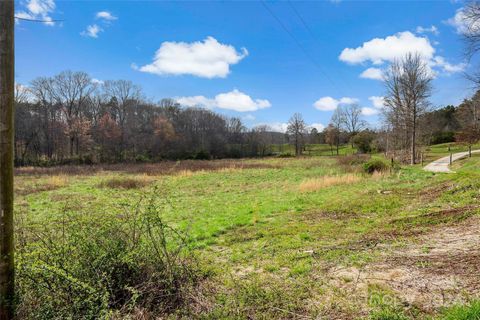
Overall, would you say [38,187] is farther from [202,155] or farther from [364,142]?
[364,142]

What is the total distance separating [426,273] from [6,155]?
5.13m

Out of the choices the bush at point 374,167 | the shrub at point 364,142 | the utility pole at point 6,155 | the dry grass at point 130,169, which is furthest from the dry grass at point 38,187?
the shrub at point 364,142

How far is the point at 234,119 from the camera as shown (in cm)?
7769

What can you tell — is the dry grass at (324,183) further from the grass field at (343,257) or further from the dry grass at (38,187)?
the dry grass at (38,187)

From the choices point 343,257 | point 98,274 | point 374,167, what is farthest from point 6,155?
point 374,167

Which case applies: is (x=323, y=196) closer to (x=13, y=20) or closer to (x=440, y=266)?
(x=440, y=266)

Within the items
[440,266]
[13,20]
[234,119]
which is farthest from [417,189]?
[234,119]

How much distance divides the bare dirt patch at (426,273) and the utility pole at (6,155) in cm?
380

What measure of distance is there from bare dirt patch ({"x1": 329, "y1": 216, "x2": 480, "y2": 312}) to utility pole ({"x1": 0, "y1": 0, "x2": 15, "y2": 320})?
12.5ft

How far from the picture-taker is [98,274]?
3352mm

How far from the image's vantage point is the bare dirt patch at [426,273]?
3140 millimetres

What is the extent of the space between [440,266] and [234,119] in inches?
2958

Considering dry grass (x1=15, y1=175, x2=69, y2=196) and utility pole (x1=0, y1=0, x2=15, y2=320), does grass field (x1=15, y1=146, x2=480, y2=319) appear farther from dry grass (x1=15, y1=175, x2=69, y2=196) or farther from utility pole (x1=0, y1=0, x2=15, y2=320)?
dry grass (x1=15, y1=175, x2=69, y2=196)

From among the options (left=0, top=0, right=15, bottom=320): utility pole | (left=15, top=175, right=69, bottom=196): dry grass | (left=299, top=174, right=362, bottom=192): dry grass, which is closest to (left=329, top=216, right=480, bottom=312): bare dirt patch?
(left=0, top=0, right=15, bottom=320): utility pole
